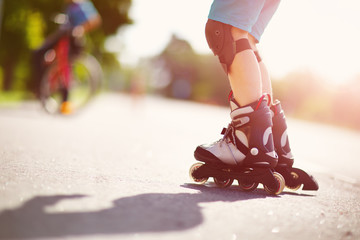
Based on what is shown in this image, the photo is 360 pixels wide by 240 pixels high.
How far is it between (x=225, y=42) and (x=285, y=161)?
0.75m

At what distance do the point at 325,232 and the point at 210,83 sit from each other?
175ft

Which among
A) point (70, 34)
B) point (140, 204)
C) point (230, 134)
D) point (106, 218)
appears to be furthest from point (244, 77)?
point (70, 34)

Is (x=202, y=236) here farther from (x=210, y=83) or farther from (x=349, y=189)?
(x=210, y=83)

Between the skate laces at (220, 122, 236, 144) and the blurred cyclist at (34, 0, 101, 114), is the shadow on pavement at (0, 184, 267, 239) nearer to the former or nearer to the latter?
the skate laces at (220, 122, 236, 144)

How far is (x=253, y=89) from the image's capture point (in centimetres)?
211

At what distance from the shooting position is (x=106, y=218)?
1.38 meters

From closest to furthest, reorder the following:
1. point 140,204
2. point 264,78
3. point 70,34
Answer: point 140,204
point 264,78
point 70,34

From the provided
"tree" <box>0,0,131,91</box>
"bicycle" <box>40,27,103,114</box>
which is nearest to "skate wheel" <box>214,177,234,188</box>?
"bicycle" <box>40,27,103,114</box>

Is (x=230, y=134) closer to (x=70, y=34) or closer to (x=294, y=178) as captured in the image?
(x=294, y=178)

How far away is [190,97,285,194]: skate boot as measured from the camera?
2.04m

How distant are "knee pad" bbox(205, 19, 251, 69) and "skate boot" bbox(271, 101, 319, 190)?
381 mm

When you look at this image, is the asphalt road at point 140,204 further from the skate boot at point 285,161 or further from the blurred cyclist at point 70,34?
the blurred cyclist at point 70,34

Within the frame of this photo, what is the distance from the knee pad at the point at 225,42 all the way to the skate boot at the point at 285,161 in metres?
0.38

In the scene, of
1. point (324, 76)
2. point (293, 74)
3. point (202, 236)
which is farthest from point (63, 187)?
point (293, 74)
